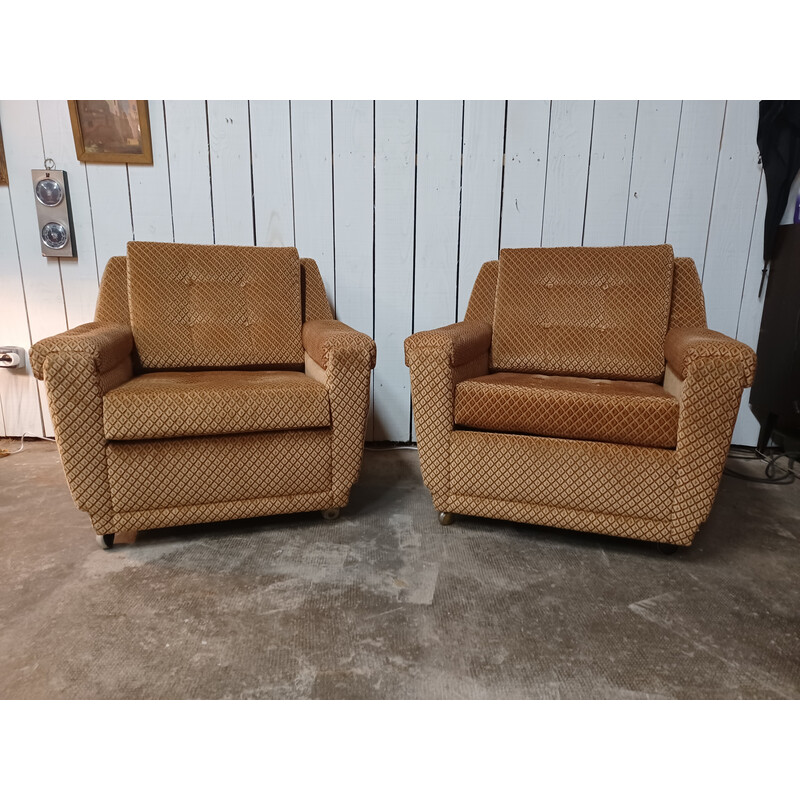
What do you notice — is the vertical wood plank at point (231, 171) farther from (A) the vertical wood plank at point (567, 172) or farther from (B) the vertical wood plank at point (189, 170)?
(A) the vertical wood plank at point (567, 172)

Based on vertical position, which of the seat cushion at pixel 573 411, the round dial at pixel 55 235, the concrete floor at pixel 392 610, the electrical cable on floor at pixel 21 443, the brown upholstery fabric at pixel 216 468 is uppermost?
the round dial at pixel 55 235

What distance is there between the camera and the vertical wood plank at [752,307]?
2334 millimetres

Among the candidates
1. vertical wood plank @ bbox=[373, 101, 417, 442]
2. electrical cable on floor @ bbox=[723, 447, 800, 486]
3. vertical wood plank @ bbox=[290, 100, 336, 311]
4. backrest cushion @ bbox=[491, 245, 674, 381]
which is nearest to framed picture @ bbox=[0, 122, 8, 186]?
vertical wood plank @ bbox=[290, 100, 336, 311]

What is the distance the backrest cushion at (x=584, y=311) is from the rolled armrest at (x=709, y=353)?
0.27m

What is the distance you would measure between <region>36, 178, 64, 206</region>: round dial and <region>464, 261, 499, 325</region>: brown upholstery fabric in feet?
6.27

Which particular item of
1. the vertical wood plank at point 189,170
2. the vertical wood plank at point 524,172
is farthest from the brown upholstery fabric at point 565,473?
the vertical wood plank at point 189,170

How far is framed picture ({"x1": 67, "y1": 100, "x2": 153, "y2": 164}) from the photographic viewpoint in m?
2.24

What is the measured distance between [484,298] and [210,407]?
119 cm

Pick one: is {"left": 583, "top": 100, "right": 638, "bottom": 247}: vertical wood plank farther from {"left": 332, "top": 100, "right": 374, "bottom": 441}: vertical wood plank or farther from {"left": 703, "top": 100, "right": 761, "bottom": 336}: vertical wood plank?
{"left": 332, "top": 100, "right": 374, "bottom": 441}: vertical wood plank

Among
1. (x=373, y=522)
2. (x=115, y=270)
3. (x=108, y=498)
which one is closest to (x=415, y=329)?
(x=373, y=522)

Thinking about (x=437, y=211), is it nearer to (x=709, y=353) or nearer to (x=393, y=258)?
(x=393, y=258)

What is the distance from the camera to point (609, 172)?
7.60 ft

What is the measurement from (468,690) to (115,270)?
6.33 ft

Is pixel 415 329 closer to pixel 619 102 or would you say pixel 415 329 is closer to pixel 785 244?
pixel 619 102
